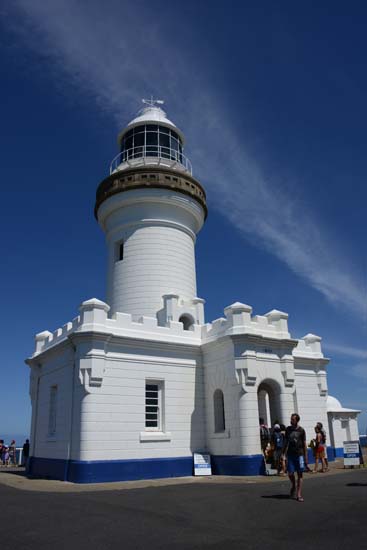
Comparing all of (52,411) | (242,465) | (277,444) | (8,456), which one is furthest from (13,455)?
(277,444)

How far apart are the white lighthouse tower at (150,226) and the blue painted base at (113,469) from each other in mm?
→ 5855

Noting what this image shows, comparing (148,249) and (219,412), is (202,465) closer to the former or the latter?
(219,412)

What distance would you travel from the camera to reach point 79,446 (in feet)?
46.5

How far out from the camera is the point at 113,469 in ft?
47.2

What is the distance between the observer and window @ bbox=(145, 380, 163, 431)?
16.1 metres

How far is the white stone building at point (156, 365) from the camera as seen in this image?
Answer: 48.9 feet

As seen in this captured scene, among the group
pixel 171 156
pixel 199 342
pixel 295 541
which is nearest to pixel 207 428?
pixel 199 342

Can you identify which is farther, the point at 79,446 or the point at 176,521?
the point at 79,446

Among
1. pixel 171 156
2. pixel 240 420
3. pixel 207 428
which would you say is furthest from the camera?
pixel 171 156

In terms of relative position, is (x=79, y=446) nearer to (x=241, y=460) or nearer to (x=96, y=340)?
(x=96, y=340)

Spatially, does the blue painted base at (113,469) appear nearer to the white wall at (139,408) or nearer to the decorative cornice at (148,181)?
the white wall at (139,408)

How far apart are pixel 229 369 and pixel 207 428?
8.32ft

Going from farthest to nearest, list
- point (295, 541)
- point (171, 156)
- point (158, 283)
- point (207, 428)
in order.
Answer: point (171, 156) → point (158, 283) → point (207, 428) → point (295, 541)

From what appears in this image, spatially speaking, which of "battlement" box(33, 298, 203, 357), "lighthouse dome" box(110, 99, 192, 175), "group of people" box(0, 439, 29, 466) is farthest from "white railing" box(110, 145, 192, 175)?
"group of people" box(0, 439, 29, 466)
